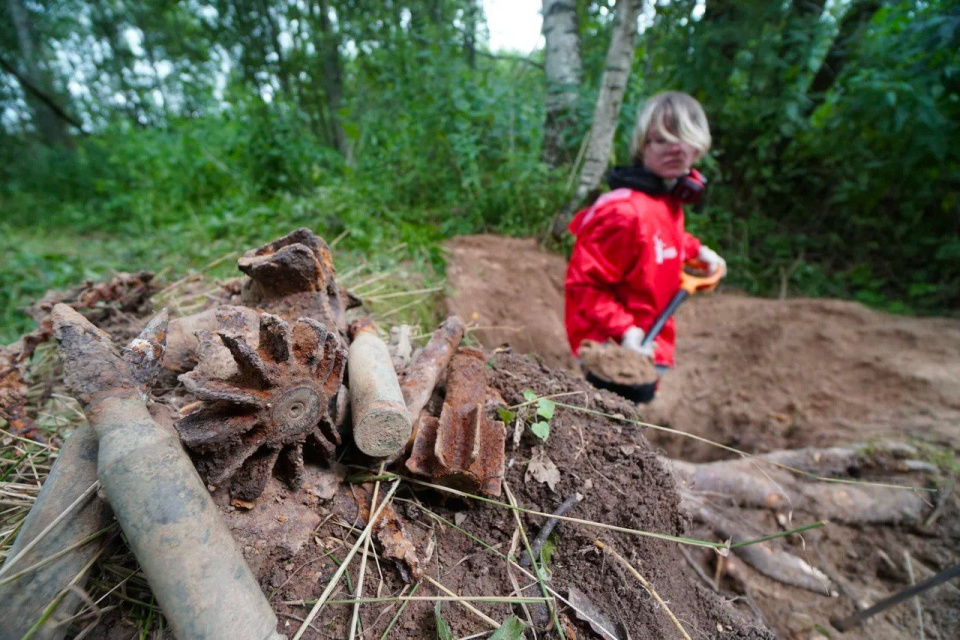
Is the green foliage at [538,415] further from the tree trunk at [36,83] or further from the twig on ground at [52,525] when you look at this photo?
the tree trunk at [36,83]

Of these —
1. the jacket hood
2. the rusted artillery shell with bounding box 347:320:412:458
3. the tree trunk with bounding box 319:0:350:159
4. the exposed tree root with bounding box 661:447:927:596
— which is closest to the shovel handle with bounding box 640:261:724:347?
the jacket hood

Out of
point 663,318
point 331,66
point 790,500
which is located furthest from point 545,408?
point 331,66

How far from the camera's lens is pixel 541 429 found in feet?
4.90

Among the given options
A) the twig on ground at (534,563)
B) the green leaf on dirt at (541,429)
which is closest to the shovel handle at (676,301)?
the green leaf on dirt at (541,429)

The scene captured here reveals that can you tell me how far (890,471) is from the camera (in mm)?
2559

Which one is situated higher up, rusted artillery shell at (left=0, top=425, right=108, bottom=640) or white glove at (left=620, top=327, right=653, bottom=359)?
rusted artillery shell at (left=0, top=425, right=108, bottom=640)

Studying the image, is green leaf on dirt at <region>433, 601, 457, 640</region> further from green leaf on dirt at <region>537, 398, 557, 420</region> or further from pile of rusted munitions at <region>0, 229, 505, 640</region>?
green leaf on dirt at <region>537, 398, 557, 420</region>

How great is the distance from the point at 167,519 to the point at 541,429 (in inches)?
41.7

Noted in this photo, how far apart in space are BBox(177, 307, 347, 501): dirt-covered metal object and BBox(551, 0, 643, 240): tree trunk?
3.80 m

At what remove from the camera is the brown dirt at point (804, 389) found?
209 cm

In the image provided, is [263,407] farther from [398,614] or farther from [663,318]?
[663,318]

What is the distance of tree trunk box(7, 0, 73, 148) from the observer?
34.9 ft

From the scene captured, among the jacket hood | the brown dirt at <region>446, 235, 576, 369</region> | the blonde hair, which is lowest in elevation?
the brown dirt at <region>446, 235, 576, 369</region>

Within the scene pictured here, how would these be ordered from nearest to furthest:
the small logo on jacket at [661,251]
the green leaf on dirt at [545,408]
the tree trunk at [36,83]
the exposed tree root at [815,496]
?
1. the green leaf on dirt at [545,408]
2. the exposed tree root at [815,496]
3. the small logo on jacket at [661,251]
4. the tree trunk at [36,83]
